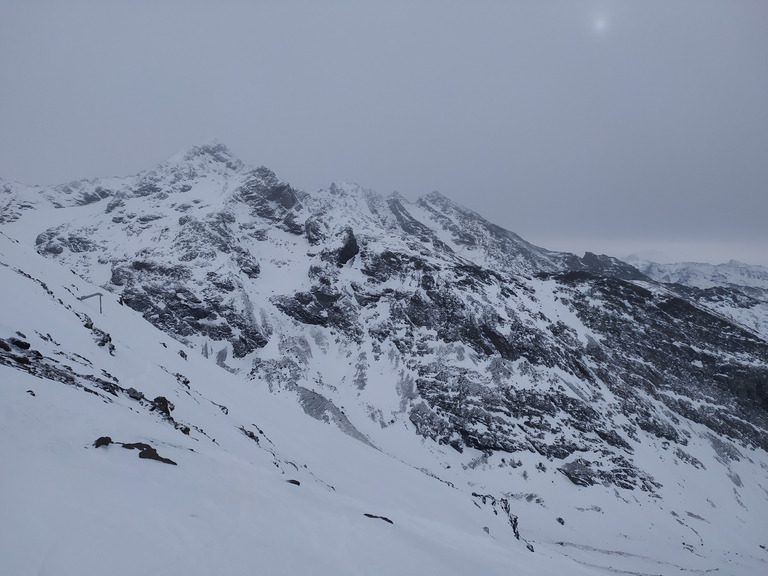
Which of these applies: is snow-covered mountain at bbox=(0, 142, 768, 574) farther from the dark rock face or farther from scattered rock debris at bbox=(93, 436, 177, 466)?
the dark rock face

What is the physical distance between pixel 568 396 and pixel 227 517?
228ft

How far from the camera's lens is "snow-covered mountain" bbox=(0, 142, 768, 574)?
740cm

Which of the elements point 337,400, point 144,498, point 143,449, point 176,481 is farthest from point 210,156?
point 144,498

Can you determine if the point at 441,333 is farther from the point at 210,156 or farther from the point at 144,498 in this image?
the point at 210,156

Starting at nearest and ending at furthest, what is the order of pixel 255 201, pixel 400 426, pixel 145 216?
pixel 400 426 < pixel 145 216 < pixel 255 201

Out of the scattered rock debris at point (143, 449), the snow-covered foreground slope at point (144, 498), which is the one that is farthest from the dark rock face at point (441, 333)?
the scattered rock debris at point (143, 449)

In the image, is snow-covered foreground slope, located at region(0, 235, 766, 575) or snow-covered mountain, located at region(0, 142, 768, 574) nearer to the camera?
snow-covered foreground slope, located at region(0, 235, 766, 575)

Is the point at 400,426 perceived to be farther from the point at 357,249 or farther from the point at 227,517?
the point at 227,517

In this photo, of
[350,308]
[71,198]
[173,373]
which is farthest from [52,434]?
[71,198]

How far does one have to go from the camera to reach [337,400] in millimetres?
65875

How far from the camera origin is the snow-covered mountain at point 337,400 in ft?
24.3

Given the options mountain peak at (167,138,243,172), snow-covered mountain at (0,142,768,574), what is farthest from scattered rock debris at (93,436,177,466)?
mountain peak at (167,138,243,172)

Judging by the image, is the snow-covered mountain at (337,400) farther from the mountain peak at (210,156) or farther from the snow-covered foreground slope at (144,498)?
the mountain peak at (210,156)

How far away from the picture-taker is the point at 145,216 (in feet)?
346
